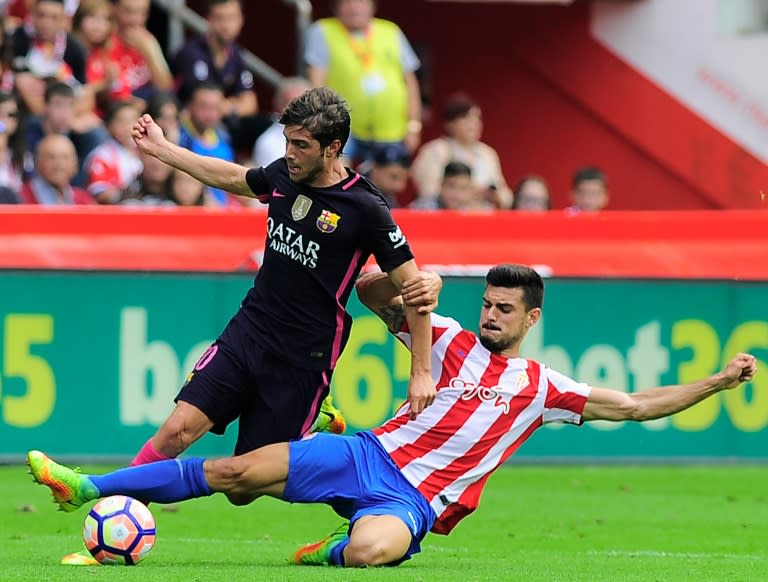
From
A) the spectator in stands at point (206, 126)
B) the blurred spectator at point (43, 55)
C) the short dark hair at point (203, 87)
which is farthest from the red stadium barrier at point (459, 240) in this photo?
the short dark hair at point (203, 87)

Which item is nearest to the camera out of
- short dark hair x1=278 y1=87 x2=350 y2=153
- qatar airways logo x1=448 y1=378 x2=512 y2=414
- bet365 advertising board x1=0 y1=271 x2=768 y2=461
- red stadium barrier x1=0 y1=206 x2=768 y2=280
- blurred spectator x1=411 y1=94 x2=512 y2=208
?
short dark hair x1=278 y1=87 x2=350 y2=153

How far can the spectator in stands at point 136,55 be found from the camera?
15500 mm

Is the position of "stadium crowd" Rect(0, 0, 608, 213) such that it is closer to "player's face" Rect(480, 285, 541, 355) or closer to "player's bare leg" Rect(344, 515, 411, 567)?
"player's face" Rect(480, 285, 541, 355)

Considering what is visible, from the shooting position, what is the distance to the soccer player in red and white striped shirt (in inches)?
316

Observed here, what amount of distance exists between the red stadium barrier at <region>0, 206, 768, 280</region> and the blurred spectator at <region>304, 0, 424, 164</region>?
2.79m

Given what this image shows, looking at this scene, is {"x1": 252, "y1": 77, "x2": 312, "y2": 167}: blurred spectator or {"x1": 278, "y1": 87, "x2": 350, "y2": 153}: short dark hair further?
{"x1": 252, "y1": 77, "x2": 312, "y2": 167}: blurred spectator

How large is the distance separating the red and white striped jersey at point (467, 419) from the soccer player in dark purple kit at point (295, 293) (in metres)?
0.40

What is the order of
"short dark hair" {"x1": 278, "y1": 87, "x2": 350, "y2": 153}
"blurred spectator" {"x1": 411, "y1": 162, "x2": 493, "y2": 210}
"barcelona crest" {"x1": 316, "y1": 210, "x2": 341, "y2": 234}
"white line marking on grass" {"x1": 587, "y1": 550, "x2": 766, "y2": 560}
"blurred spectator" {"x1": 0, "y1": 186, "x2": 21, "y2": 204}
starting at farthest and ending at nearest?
"blurred spectator" {"x1": 411, "y1": 162, "x2": 493, "y2": 210} < "blurred spectator" {"x1": 0, "y1": 186, "x2": 21, "y2": 204} < "white line marking on grass" {"x1": 587, "y1": 550, "x2": 766, "y2": 560} < "barcelona crest" {"x1": 316, "y1": 210, "x2": 341, "y2": 234} < "short dark hair" {"x1": 278, "y1": 87, "x2": 350, "y2": 153}

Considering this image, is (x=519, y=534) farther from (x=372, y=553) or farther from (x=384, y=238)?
(x=384, y=238)

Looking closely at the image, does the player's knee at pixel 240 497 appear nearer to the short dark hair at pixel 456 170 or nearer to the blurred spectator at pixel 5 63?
the short dark hair at pixel 456 170

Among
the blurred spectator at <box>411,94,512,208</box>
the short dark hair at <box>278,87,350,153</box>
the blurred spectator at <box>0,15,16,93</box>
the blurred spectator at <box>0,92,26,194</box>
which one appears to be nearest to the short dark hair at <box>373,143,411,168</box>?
the blurred spectator at <box>411,94,512,208</box>

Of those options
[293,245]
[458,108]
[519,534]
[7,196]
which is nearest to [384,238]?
[293,245]

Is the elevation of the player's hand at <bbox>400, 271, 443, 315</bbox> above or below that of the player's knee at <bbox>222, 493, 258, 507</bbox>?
above

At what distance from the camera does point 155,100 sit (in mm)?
14516
